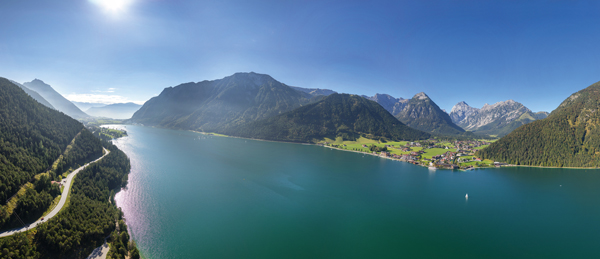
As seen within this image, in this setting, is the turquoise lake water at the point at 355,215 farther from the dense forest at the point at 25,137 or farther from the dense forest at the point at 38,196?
the dense forest at the point at 25,137

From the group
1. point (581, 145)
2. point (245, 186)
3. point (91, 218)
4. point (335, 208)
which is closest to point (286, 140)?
point (245, 186)

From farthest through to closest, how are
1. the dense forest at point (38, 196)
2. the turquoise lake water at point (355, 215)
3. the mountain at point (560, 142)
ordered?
the mountain at point (560, 142), the turquoise lake water at point (355, 215), the dense forest at point (38, 196)

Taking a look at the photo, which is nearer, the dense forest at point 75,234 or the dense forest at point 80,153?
the dense forest at point 75,234

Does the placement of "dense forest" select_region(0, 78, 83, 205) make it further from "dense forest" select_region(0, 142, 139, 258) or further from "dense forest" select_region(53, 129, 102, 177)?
"dense forest" select_region(0, 142, 139, 258)

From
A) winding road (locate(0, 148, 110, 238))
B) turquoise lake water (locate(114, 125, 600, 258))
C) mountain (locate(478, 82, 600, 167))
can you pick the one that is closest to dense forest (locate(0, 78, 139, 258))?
winding road (locate(0, 148, 110, 238))

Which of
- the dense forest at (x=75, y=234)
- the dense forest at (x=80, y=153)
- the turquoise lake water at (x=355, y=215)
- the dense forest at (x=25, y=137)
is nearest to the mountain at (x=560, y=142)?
the turquoise lake water at (x=355, y=215)

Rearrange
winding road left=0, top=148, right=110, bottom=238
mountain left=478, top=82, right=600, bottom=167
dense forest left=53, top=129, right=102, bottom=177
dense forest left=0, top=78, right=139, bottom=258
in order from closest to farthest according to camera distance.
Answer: dense forest left=0, top=78, right=139, bottom=258
winding road left=0, top=148, right=110, bottom=238
dense forest left=53, top=129, right=102, bottom=177
mountain left=478, top=82, right=600, bottom=167

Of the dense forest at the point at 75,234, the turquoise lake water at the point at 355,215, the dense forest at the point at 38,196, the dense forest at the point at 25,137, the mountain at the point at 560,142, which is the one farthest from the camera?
the mountain at the point at 560,142
